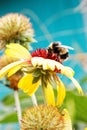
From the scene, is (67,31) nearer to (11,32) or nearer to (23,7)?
A: (23,7)

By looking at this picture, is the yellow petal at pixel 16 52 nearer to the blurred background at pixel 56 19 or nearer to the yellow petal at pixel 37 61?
the yellow petal at pixel 37 61

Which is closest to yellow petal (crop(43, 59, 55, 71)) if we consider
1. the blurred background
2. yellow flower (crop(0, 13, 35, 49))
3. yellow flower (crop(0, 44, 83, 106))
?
yellow flower (crop(0, 44, 83, 106))

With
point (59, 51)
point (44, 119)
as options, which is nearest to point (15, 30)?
point (59, 51)

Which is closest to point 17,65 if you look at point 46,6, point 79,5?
point 79,5

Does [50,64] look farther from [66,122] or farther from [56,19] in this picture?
[56,19]

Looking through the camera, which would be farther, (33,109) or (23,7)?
(23,7)

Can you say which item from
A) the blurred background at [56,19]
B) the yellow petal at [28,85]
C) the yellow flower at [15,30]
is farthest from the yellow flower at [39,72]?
the blurred background at [56,19]

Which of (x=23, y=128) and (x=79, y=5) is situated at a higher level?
(x=79, y=5)
